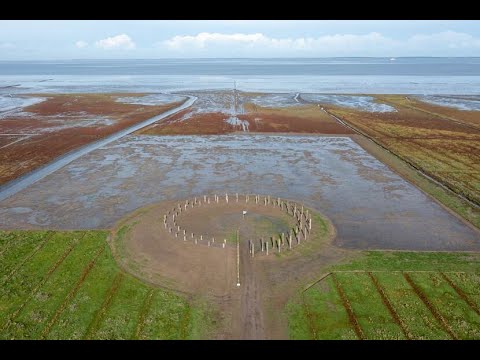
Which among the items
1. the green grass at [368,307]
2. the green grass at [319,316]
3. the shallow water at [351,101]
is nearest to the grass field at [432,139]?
the shallow water at [351,101]

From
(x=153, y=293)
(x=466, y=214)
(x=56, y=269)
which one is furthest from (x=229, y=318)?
(x=466, y=214)

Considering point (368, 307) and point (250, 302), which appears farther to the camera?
point (250, 302)

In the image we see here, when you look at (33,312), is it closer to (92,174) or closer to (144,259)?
(144,259)

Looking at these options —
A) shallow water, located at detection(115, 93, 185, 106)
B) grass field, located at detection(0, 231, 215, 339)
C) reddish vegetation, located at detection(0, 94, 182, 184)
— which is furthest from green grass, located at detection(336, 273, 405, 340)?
shallow water, located at detection(115, 93, 185, 106)

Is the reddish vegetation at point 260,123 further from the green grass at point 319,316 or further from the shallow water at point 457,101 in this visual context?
the green grass at point 319,316

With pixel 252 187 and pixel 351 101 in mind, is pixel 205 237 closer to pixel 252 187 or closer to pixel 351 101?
pixel 252 187

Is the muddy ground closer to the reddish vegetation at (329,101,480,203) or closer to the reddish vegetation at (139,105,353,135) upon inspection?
the reddish vegetation at (139,105,353,135)

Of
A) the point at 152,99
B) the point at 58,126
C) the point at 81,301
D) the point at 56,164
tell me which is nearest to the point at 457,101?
the point at 152,99
